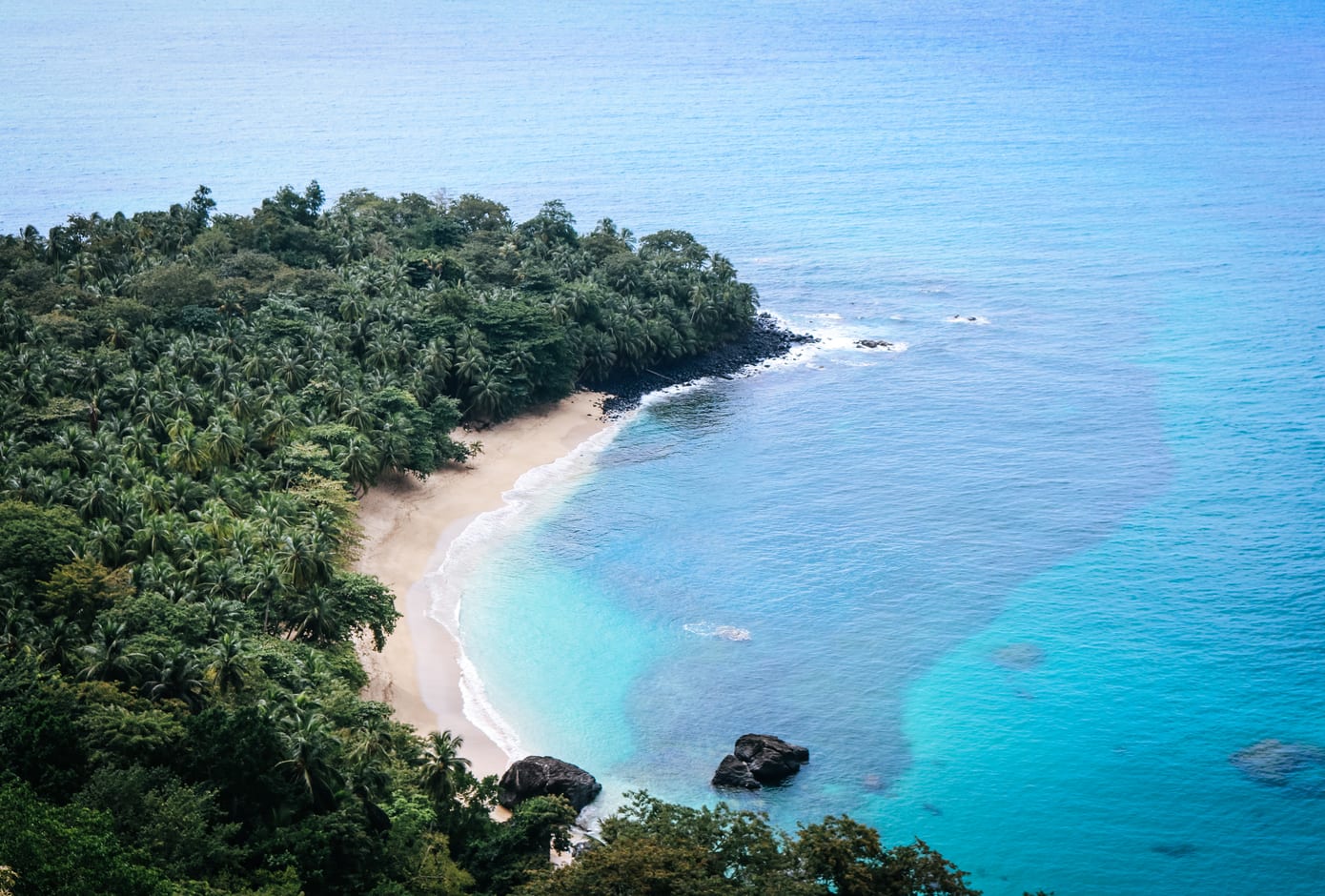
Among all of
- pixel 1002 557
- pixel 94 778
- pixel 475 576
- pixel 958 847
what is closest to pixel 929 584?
pixel 1002 557

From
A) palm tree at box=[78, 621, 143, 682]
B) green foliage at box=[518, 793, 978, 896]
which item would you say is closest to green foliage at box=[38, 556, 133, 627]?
palm tree at box=[78, 621, 143, 682]

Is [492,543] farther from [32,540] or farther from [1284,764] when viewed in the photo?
[1284,764]

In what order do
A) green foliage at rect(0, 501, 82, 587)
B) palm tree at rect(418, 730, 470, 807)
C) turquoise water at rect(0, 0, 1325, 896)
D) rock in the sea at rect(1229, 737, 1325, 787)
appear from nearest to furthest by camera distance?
palm tree at rect(418, 730, 470, 807) → green foliage at rect(0, 501, 82, 587) → turquoise water at rect(0, 0, 1325, 896) → rock in the sea at rect(1229, 737, 1325, 787)

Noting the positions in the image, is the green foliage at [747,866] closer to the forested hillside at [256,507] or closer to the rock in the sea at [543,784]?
the forested hillside at [256,507]

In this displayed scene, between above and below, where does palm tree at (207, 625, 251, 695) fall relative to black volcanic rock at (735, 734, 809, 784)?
above

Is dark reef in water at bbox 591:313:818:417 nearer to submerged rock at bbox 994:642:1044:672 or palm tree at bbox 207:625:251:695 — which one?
submerged rock at bbox 994:642:1044:672

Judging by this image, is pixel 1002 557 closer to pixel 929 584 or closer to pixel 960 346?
pixel 929 584

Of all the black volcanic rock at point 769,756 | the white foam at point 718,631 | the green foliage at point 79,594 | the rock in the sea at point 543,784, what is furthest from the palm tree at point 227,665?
the white foam at point 718,631
